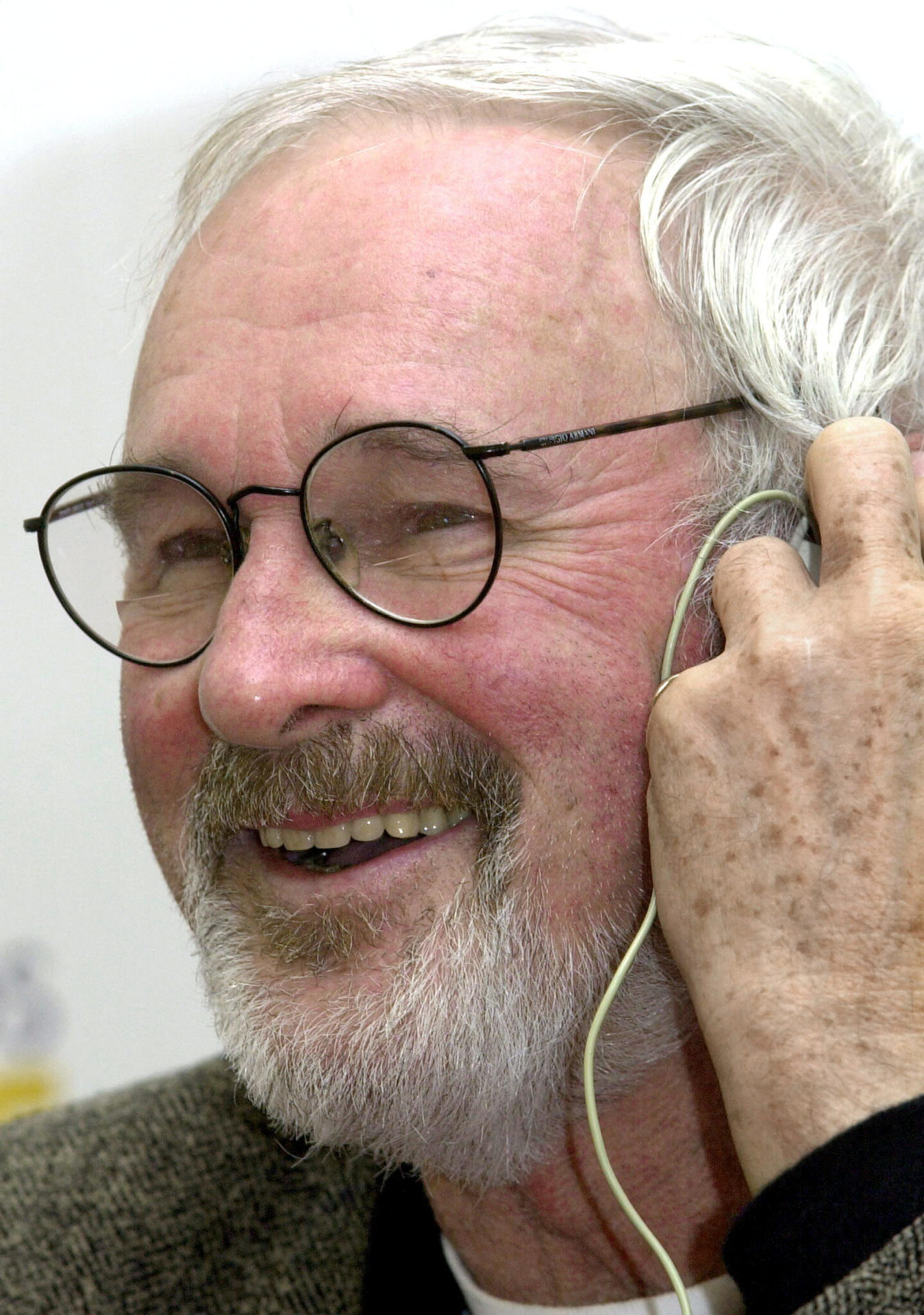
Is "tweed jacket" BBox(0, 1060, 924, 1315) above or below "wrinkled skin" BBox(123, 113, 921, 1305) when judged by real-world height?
below

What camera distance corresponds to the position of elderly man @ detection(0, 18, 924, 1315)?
1.21 metres

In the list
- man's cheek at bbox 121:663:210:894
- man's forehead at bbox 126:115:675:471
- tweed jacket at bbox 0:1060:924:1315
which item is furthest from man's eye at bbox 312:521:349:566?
tweed jacket at bbox 0:1060:924:1315

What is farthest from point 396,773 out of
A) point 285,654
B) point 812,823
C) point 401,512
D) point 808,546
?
point 808,546

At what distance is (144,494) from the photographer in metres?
1.54

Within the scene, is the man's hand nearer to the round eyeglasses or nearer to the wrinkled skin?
the wrinkled skin

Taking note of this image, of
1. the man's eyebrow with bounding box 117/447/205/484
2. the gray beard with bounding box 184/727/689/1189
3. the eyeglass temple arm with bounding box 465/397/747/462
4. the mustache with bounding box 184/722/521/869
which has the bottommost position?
the gray beard with bounding box 184/727/689/1189

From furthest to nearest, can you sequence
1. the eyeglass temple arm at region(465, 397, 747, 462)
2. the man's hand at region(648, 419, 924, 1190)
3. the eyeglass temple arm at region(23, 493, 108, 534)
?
the eyeglass temple arm at region(23, 493, 108, 534) → the eyeglass temple arm at region(465, 397, 747, 462) → the man's hand at region(648, 419, 924, 1190)

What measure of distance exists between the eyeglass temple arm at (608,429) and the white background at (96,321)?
0.92 metres

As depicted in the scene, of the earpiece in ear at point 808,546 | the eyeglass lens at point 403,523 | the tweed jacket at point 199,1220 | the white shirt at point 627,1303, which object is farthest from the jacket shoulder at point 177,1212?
the earpiece in ear at point 808,546

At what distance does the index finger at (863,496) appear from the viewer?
125 centimetres

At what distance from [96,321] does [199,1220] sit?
151cm

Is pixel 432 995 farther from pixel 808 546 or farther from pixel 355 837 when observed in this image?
pixel 808 546

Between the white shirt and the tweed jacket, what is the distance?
0.02 metres

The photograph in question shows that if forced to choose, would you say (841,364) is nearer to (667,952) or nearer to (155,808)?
(667,952)
